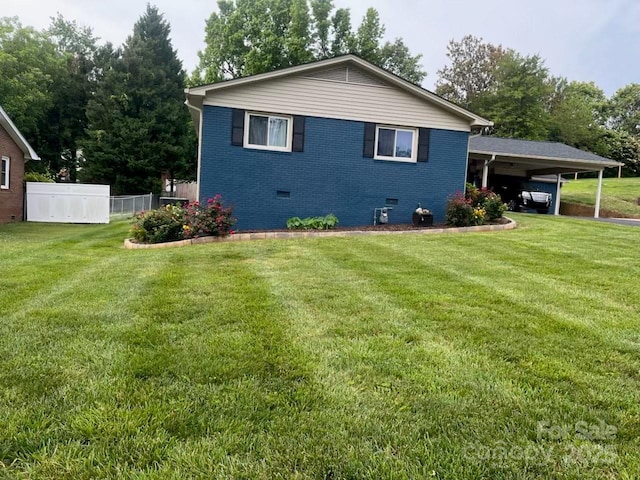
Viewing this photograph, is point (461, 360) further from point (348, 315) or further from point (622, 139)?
point (622, 139)

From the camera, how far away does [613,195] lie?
2823cm

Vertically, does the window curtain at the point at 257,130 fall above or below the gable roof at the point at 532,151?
below

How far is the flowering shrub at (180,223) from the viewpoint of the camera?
10165mm

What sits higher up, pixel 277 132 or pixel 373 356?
pixel 277 132

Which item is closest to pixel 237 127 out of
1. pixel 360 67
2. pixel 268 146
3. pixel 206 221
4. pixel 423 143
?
pixel 268 146

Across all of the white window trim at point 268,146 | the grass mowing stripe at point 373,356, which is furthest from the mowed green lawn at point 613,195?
the grass mowing stripe at point 373,356

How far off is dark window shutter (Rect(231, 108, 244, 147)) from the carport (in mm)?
8672

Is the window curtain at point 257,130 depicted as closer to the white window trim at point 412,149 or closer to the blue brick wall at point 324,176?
the blue brick wall at point 324,176

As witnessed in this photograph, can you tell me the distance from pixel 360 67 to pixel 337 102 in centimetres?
117

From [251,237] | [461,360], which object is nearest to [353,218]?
[251,237]

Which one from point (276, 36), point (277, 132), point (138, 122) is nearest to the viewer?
point (277, 132)

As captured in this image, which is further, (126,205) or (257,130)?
(126,205)

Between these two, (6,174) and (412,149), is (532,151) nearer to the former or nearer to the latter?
(412,149)

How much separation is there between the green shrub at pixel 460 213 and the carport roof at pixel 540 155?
15.8 feet
